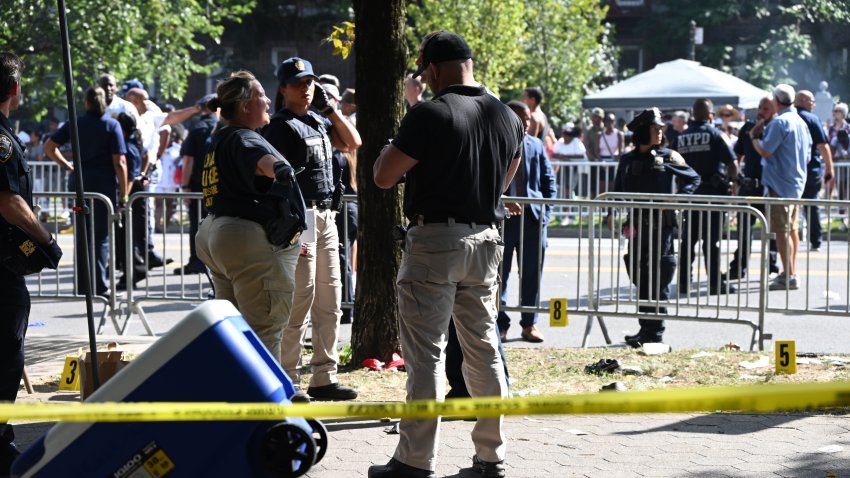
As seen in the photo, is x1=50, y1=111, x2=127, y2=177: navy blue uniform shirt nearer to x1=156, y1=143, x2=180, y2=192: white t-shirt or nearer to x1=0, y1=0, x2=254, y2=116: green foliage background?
x1=156, y1=143, x2=180, y2=192: white t-shirt

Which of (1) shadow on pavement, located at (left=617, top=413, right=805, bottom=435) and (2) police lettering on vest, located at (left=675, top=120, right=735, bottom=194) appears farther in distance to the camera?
(2) police lettering on vest, located at (left=675, top=120, right=735, bottom=194)

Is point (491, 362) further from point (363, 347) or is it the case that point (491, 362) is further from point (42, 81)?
point (42, 81)

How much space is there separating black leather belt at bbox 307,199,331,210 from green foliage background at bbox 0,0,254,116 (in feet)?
49.9

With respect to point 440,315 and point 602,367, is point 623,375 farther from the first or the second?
point 440,315

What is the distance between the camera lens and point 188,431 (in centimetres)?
380

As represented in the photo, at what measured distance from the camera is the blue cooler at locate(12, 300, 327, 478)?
12.5 feet

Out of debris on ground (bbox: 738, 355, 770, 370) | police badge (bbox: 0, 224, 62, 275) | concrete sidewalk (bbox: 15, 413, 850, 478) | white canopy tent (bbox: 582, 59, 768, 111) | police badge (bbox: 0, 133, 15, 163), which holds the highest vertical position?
white canopy tent (bbox: 582, 59, 768, 111)

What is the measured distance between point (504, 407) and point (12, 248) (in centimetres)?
297

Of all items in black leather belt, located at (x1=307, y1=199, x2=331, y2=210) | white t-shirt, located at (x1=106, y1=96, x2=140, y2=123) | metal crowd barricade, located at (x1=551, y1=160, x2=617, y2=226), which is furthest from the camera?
metal crowd barricade, located at (x1=551, y1=160, x2=617, y2=226)

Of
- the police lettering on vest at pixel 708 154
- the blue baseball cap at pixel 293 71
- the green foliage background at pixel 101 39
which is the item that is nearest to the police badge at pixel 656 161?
the police lettering on vest at pixel 708 154

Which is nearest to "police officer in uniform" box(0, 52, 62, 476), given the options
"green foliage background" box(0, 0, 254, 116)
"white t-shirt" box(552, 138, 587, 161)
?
"green foliage background" box(0, 0, 254, 116)

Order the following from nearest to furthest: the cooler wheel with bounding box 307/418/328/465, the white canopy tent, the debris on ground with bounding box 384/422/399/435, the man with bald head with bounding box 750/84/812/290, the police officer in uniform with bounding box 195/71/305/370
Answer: the cooler wheel with bounding box 307/418/328/465 → the police officer in uniform with bounding box 195/71/305/370 → the debris on ground with bounding box 384/422/399/435 → the man with bald head with bounding box 750/84/812/290 → the white canopy tent

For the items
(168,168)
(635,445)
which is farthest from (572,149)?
(635,445)

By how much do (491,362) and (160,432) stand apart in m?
2.12
